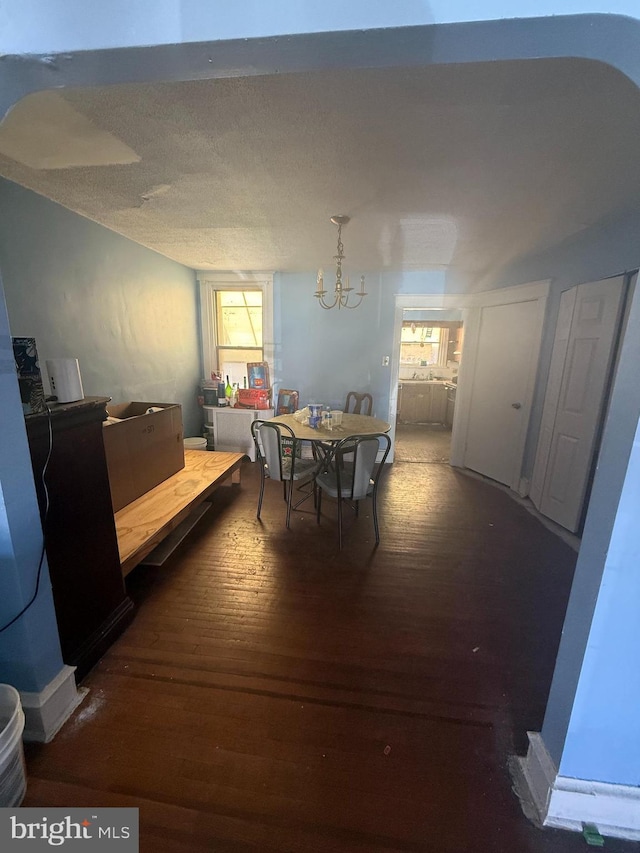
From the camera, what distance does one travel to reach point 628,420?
80 cm

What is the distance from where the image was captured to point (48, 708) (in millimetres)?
1201

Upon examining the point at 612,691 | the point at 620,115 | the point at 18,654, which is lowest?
the point at 18,654

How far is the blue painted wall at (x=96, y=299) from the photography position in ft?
6.43

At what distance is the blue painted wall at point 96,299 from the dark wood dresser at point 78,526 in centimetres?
108

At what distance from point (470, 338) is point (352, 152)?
109 inches

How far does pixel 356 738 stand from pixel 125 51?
2121 millimetres

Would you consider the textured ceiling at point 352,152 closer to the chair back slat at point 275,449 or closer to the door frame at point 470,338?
the door frame at point 470,338

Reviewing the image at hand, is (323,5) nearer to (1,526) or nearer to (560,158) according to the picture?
(560,158)

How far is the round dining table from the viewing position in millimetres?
2551

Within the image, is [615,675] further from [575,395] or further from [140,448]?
[140,448]

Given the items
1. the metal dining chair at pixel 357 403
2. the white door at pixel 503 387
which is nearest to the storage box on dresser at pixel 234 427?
the metal dining chair at pixel 357 403

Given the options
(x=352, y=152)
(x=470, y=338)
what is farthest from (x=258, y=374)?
(x=352, y=152)

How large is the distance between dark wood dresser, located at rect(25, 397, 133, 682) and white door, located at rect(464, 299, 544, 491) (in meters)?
3.41

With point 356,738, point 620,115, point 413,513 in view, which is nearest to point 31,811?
point 356,738
